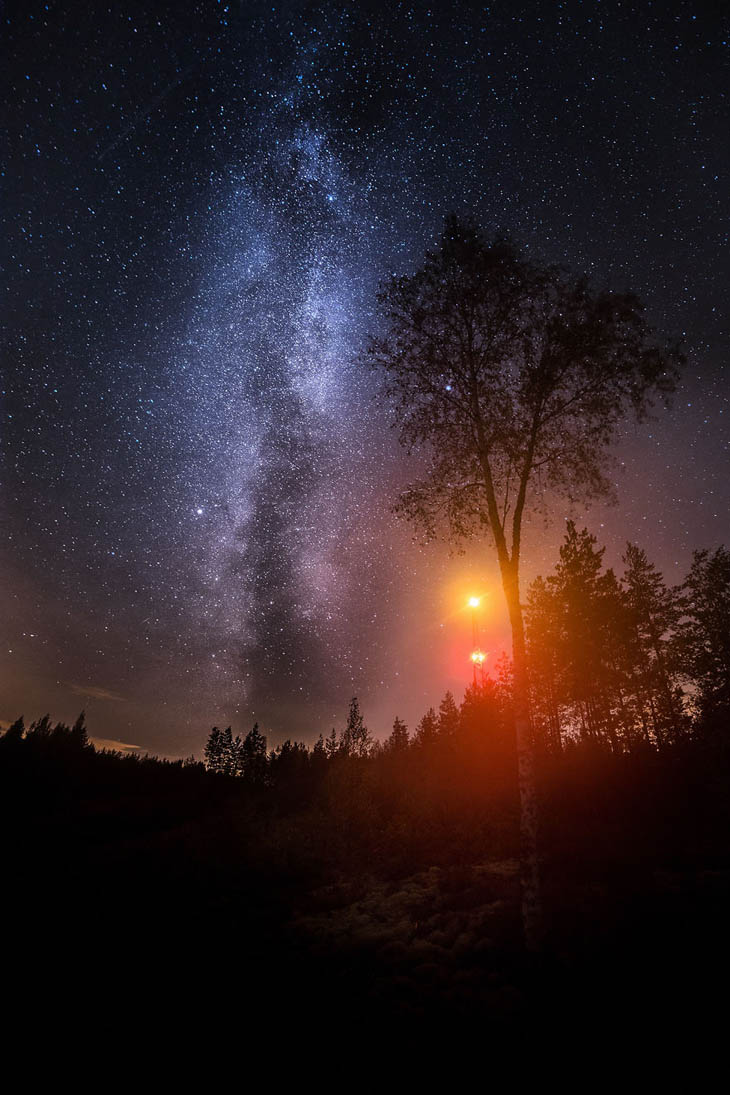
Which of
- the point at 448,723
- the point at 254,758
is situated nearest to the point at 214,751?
the point at 254,758

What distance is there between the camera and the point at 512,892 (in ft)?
38.2

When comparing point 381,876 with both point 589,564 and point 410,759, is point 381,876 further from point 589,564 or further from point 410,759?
point 589,564

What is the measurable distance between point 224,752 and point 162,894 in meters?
84.6

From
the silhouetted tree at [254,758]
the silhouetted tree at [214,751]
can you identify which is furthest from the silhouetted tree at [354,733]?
the silhouetted tree at [214,751]

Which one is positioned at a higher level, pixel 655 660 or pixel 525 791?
pixel 655 660

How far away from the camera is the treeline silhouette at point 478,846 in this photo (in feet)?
27.4

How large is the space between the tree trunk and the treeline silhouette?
57cm

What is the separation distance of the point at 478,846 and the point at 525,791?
8.42 meters

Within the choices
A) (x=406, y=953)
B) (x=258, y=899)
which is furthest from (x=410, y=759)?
(x=406, y=953)

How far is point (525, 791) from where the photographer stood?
9.64 meters

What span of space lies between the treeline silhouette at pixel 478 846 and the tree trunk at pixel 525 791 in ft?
1.85

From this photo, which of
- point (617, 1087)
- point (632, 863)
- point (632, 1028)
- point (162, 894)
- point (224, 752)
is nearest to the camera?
point (617, 1087)

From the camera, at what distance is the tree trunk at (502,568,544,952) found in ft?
28.8

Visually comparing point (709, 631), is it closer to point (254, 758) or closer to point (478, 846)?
point (478, 846)
